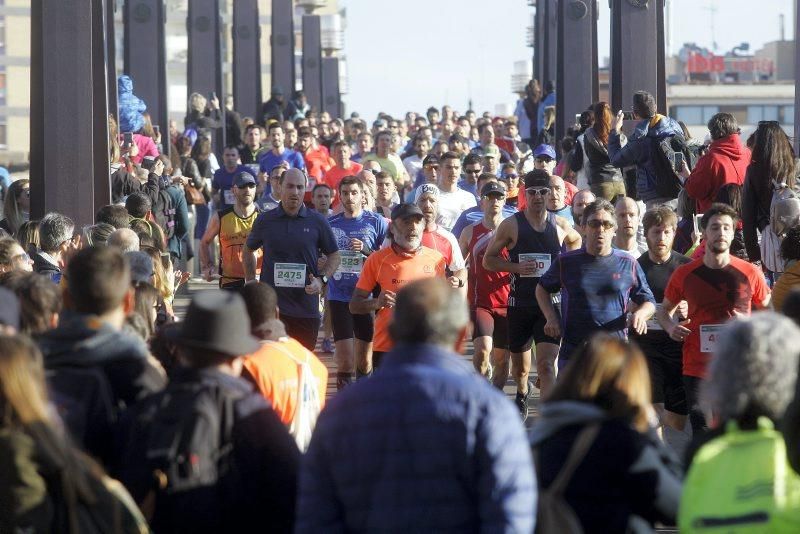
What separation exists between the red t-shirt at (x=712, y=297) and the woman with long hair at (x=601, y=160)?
749cm

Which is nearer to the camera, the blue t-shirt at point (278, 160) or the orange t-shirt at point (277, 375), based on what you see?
the orange t-shirt at point (277, 375)

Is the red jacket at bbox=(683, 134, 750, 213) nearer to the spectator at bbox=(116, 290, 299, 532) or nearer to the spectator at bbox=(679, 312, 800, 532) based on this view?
the spectator at bbox=(679, 312, 800, 532)

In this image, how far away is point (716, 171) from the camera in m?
14.0

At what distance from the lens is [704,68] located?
16512 centimetres

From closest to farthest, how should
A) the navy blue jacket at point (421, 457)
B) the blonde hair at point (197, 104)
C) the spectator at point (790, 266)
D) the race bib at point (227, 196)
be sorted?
1. the navy blue jacket at point (421, 457)
2. the spectator at point (790, 266)
3. the race bib at point (227, 196)
4. the blonde hair at point (197, 104)

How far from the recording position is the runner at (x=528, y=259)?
12258mm

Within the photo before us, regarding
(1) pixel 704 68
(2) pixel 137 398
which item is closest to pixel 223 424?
(2) pixel 137 398

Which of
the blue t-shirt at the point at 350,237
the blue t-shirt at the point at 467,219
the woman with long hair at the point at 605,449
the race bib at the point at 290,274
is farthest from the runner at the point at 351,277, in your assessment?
the woman with long hair at the point at 605,449

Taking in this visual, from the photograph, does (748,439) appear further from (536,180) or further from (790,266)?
(536,180)

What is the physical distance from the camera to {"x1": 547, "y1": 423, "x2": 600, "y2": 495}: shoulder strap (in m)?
5.27

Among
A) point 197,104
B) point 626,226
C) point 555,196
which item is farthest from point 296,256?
point 197,104

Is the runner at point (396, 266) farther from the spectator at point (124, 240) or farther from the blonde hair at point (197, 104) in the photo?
the blonde hair at point (197, 104)

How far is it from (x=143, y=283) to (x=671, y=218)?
3963 mm

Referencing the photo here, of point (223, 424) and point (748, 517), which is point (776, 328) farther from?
point (223, 424)
